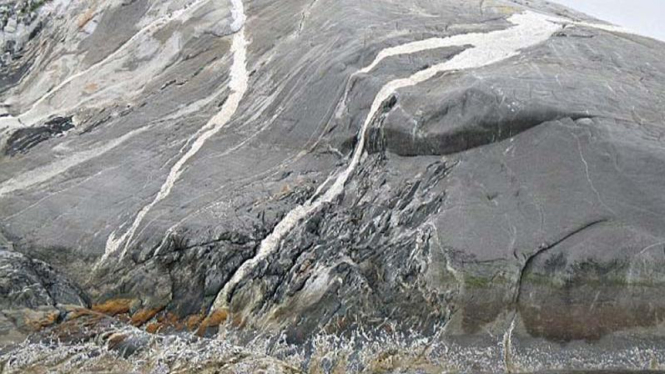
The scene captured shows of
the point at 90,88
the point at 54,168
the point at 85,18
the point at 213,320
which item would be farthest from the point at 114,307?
the point at 85,18

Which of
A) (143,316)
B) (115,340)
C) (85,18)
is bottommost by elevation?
(143,316)

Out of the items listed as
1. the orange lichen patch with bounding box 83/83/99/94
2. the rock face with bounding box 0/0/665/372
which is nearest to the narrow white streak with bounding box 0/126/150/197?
the rock face with bounding box 0/0/665/372

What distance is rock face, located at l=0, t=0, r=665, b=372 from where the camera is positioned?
1312 cm

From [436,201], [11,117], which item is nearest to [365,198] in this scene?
[436,201]

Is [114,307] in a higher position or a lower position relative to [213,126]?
lower

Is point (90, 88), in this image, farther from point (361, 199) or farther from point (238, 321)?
point (238, 321)

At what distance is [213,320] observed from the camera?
46.7ft

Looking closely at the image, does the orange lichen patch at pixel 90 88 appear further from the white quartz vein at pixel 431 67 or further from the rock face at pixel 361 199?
the white quartz vein at pixel 431 67

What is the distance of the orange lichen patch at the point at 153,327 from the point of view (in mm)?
14312

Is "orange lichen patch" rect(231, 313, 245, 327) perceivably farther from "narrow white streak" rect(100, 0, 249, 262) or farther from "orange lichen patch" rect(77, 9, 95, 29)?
"orange lichen patch" rect(77, 9, 95, 29)

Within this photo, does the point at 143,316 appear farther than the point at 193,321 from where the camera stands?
Yes

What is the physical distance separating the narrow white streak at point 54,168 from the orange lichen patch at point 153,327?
387cm

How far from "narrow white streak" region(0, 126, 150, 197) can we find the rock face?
4 cm

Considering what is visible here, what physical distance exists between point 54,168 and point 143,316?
3850 mm
